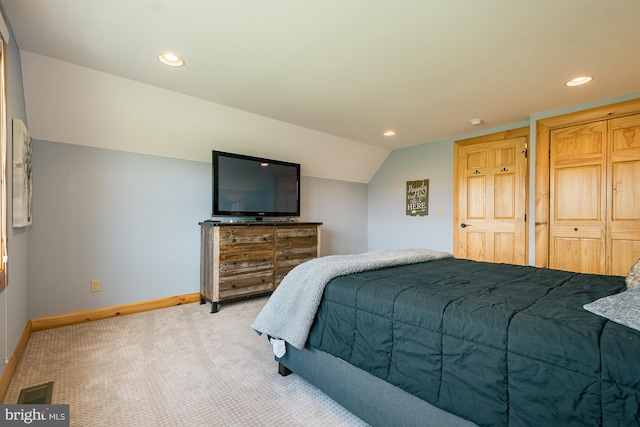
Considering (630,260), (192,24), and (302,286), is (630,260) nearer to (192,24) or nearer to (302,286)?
(302,286)

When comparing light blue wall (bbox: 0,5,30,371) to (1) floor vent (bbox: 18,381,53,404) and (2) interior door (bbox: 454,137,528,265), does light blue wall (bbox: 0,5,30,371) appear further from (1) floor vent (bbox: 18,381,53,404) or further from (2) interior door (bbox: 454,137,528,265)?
(2) interior door (bbox: 454,137,528,265)

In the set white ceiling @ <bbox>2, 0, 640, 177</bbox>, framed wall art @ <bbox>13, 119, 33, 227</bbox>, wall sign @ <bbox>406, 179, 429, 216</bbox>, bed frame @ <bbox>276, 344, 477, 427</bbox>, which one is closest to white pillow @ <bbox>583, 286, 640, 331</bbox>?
bed frame @ <bbox>276, 344, 477, 427</bbox>

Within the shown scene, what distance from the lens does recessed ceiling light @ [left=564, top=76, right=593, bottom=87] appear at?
8.36ft

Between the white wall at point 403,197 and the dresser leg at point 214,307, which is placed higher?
the white wall at point 403,197

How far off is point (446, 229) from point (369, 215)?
153cm

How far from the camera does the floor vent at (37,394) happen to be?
1.55 meters

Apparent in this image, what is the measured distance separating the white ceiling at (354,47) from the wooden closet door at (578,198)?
44 centimetres

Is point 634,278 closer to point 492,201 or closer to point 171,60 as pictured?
point 492,201

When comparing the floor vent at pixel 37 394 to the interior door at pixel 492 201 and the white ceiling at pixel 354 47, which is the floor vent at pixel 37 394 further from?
the interior door at pixel 492 201

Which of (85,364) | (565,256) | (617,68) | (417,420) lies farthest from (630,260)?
(85,364)

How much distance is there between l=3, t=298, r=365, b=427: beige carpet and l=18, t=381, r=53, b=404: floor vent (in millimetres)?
34

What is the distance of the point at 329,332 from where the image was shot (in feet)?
5.00

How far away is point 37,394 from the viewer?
1616 mm

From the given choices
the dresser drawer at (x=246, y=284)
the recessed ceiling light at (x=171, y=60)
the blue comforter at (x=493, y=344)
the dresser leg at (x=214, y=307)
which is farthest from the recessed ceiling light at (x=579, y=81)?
the dresser leg at (x=214, y=307)
